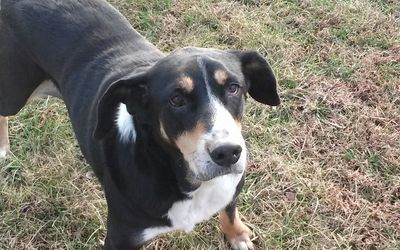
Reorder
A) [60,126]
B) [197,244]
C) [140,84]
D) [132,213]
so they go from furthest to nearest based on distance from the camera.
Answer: [60,126]
[197,244]
[132,213]
[140,84]

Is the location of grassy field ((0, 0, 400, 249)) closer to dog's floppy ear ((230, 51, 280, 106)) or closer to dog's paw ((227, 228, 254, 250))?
dog's paw ((227, 228, 254, 250))

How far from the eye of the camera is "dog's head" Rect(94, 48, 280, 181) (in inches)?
99.0

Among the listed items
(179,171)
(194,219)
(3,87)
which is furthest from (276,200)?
(3,87)

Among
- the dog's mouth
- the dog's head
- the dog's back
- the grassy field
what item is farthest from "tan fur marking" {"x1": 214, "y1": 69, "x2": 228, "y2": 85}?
the grassy field

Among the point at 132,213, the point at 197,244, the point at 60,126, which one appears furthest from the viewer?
the point at 60,126

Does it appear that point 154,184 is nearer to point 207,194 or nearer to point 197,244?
point 207,194

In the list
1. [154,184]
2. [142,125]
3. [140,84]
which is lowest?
[154,184]

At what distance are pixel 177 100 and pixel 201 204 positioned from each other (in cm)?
71

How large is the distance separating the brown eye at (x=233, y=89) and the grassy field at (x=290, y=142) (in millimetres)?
1303

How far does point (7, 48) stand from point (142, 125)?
1.22 metres

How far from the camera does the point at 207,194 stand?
10.1ft

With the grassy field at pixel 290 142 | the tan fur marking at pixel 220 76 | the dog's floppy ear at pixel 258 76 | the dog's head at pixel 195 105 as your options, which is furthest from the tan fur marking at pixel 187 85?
the grassy field at pixel 290 142

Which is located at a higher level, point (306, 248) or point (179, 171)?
point (179, 171)

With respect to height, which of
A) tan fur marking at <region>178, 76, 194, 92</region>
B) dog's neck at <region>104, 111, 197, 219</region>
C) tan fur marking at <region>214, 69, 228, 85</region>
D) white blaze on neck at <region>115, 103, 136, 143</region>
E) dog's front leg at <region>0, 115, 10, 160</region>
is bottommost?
dog's front leg at <region>0, 115, 10, 160</region>
